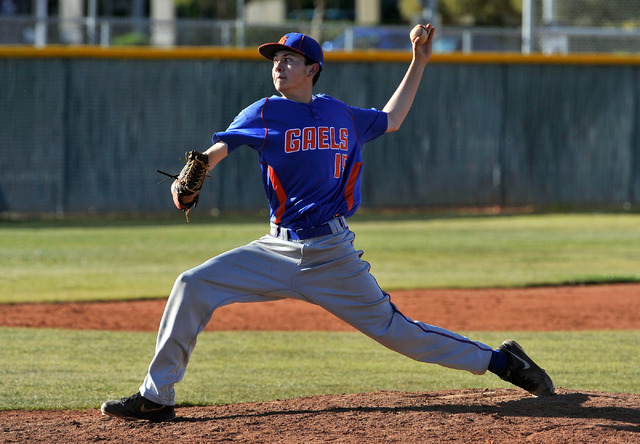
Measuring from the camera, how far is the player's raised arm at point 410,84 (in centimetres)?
465

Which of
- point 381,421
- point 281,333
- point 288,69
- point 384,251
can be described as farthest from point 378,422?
point 384,251

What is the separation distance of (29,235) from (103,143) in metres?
2.67

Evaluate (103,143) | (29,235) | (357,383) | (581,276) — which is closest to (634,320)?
(581,276)

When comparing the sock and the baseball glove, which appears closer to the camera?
the baseball glove

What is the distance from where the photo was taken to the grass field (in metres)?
5.54

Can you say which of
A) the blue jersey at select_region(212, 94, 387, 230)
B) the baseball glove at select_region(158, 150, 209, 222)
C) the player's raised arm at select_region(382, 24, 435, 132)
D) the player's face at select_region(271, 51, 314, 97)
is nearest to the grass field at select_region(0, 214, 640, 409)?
the blue jersey at select_region(212, 94, 387, 230)

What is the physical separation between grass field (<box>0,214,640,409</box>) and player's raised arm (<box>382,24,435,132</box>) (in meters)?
1.72

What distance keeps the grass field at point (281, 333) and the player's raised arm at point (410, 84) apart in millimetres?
1723

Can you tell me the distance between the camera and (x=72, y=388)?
5.37 meters

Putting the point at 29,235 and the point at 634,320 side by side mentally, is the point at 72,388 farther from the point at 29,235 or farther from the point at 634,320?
the point at 29,235

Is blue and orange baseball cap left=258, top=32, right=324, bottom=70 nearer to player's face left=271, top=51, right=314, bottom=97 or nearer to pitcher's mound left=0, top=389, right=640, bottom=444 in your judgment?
player's face left=271, top=51, right=314, bottom=97

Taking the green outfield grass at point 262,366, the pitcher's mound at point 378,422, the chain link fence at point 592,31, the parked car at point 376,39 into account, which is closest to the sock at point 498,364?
the pitcher's mound at point 378,422

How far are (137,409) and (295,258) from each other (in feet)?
3.38

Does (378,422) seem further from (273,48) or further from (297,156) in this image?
(273,48)
